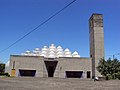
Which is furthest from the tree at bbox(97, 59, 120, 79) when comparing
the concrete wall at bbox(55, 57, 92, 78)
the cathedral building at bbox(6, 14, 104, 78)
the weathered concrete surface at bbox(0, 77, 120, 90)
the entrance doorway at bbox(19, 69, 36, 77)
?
the weathered concrete surface at bbox(0, 77, 120, 90)

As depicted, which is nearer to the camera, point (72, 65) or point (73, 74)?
point (72, 65)

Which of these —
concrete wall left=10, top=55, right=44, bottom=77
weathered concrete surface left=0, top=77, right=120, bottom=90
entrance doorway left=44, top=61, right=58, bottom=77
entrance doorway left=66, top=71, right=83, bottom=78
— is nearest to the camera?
weathered concrete surface left=0, top=77, right=120, bottom=90

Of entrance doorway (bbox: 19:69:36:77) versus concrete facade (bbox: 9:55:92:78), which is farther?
entrance doorway (bbox: 19:69:36:77)

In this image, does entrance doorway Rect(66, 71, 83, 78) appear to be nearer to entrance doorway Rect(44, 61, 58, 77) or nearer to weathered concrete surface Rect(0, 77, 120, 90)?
entrance doorway Rect(44, 61, 58, 77)

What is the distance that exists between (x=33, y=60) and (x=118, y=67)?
26795 mm

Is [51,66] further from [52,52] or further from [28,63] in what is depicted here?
[52,52]

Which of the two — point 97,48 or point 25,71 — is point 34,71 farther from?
point 97,48

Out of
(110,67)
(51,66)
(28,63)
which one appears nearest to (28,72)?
(28,63)

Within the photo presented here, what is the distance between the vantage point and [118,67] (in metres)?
55.1

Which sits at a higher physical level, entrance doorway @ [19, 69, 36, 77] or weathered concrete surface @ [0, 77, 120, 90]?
entrance doorway @ [19, 69, 36, 77]

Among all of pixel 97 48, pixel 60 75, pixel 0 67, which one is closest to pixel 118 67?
pixel 97 48

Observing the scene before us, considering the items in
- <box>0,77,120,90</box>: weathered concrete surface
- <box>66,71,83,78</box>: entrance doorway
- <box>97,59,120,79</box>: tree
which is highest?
<box>97,59,120,79</box>: tree

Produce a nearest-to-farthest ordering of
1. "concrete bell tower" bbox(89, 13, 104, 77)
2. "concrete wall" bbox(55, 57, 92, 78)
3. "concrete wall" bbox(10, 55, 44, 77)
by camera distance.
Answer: "concrete bell tower" bbox(89, 13, 104, 77) < "concrete wall" bbox(10, 55, 44, 77) < "concrete wall" bbox(55, 57, 92, 78)

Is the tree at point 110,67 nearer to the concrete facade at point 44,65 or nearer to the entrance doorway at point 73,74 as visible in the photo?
the concrete facade at point 44,65
